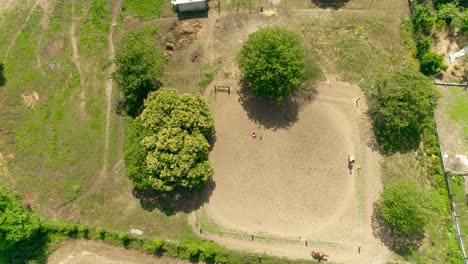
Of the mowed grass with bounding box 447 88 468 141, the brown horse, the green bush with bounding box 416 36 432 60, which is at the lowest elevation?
the brown horse

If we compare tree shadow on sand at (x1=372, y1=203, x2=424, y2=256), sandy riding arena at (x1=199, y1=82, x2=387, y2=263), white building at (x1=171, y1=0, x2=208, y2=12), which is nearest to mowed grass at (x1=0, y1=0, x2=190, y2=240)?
sandy riding arena at (x1=199, y1=82, x2=387, y2=263)

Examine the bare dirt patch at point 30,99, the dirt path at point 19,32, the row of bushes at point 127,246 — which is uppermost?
the dirt path at point 19,32

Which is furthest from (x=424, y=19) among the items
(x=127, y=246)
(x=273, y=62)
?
(x=127, y=246)

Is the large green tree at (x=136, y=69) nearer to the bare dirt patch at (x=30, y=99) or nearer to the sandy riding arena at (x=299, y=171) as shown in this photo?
the sandy riding arena at (x=299, y=171)

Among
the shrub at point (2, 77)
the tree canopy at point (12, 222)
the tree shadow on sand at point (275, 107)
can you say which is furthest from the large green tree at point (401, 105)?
the shrub at point (2, 77)

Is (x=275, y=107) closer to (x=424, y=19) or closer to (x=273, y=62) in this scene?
(x=273, y=62)

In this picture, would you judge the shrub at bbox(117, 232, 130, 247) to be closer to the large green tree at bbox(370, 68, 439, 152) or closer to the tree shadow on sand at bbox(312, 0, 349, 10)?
the large green tree at bbox(370, 68, 439, 152)
